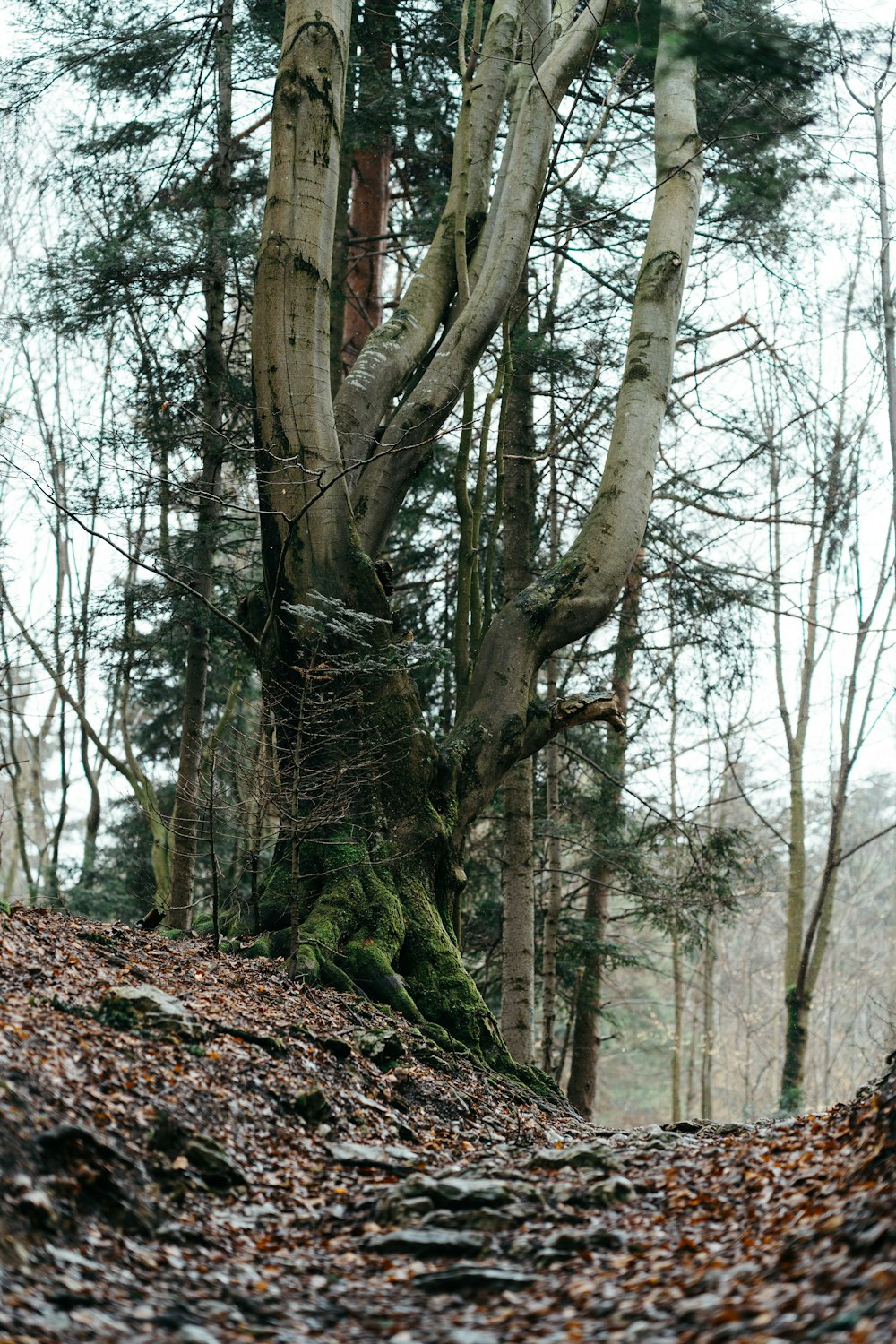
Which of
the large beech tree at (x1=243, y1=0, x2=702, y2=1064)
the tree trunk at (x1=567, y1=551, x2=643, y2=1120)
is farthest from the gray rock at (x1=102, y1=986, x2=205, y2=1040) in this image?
the tree trunk at (x1=567, y1=551, x2=643, y2=1120)

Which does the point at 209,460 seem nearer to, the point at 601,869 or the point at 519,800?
the point at 519,800

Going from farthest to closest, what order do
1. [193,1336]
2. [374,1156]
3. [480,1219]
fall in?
[374,1156], [480,1219], [193,1336]

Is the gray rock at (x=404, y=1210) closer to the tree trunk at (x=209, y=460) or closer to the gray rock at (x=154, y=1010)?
the gray rock at (x=154, y=1010)

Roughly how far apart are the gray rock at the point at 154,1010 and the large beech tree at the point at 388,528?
3.55ft

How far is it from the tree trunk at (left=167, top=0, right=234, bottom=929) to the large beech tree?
228 centimetres

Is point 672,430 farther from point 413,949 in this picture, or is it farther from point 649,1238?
point 649,1238

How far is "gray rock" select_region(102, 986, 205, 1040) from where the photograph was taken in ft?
15.6

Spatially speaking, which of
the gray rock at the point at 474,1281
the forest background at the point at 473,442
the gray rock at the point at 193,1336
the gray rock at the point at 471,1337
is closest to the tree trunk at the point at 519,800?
the forest background at the point at 473,442

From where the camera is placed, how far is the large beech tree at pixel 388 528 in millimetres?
6625

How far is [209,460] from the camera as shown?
10102 mm

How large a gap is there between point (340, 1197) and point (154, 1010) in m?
1.21

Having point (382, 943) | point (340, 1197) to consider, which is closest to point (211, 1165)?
point (340, 1197)

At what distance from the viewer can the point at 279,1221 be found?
3.89m

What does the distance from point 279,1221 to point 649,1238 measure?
4.23 feet
